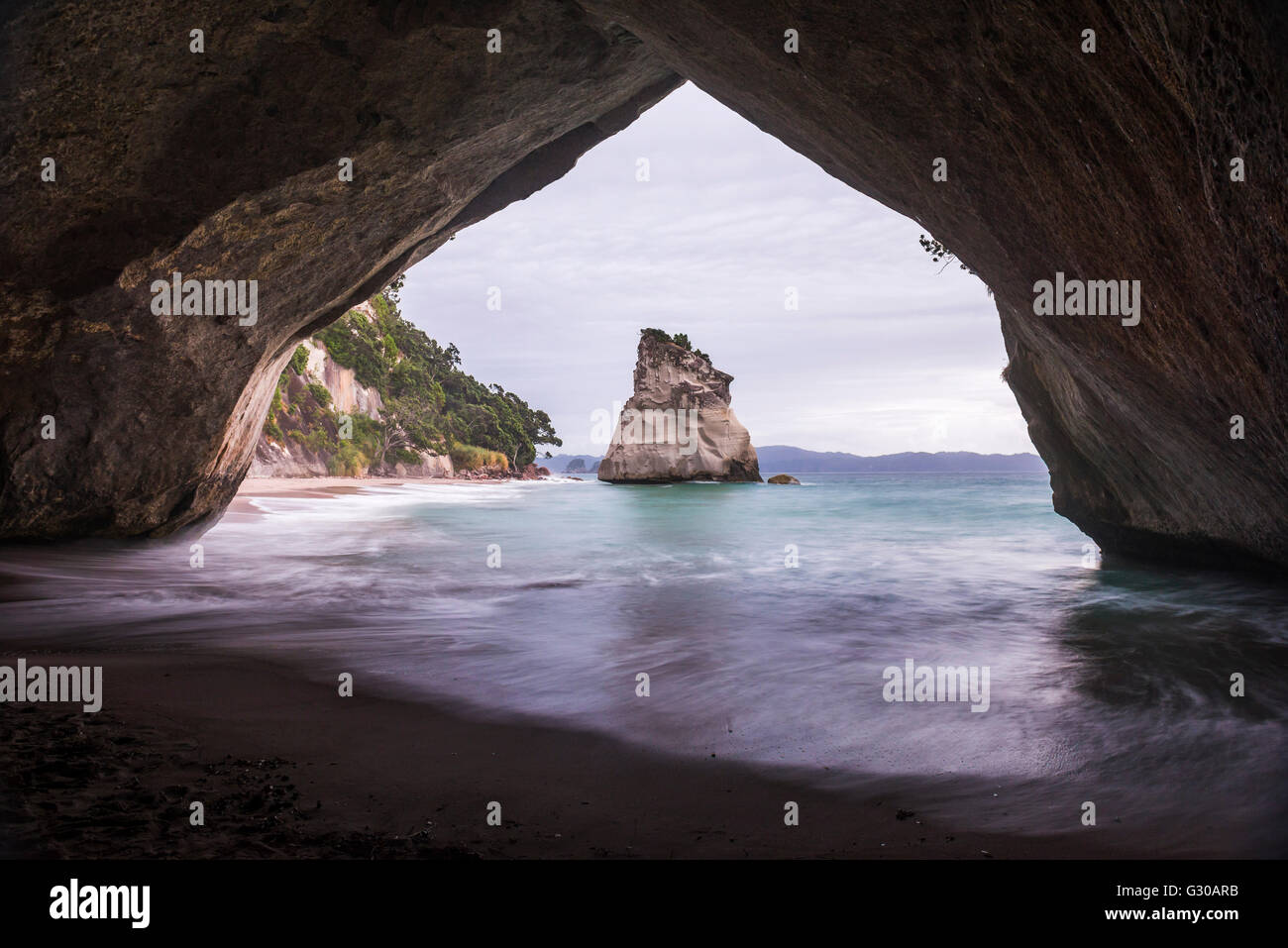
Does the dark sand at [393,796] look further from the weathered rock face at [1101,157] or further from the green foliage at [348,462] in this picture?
the green foliage at [348,462]

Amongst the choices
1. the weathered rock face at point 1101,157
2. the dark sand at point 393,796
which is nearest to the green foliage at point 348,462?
the weathered rock face at point 1101,157

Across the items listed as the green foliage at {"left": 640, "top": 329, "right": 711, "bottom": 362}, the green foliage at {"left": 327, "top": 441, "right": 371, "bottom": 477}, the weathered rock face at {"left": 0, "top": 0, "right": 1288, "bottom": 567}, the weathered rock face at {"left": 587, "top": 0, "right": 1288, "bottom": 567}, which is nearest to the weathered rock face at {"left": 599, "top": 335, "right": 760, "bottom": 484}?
the green foliage at {"left": 640, "top": 329, "right": 711, "bottom": 362}

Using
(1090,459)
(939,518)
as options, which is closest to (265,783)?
(1090,459)

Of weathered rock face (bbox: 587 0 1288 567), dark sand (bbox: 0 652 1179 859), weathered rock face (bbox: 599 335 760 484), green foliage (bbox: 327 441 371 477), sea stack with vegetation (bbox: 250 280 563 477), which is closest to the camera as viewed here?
dark sand (bbox: 0 652 1179 859)

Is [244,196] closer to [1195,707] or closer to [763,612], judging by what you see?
[763,612]

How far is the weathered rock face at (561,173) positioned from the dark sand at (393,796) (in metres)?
3.39

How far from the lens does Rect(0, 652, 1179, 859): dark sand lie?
2588 mm

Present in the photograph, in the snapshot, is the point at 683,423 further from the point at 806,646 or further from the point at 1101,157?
the point at 1101,157

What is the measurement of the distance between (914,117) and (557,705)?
16.1 ft

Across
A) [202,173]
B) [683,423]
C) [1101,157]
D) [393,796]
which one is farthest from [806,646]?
[683,423]

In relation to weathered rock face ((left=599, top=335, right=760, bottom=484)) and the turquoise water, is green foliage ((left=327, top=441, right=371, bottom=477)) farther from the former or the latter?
the turquoise water

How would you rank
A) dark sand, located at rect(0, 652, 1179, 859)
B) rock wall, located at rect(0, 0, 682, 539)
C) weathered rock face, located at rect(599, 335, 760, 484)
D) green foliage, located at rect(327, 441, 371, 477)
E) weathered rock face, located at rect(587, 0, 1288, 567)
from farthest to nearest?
weathered rock face, located at rect(599, 335, 760, 484), green foliage, located at rect(327, 441, 371, 477), rock wall, located at rect(0, 0, 682, 539), weathered rock face, located at rect(587, 0, 1288, 567), dark sand, located at rect(0, 652, 1179, 859)

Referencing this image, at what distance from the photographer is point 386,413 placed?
5400 cm

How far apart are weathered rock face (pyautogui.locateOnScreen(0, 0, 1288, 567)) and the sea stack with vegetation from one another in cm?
2331
